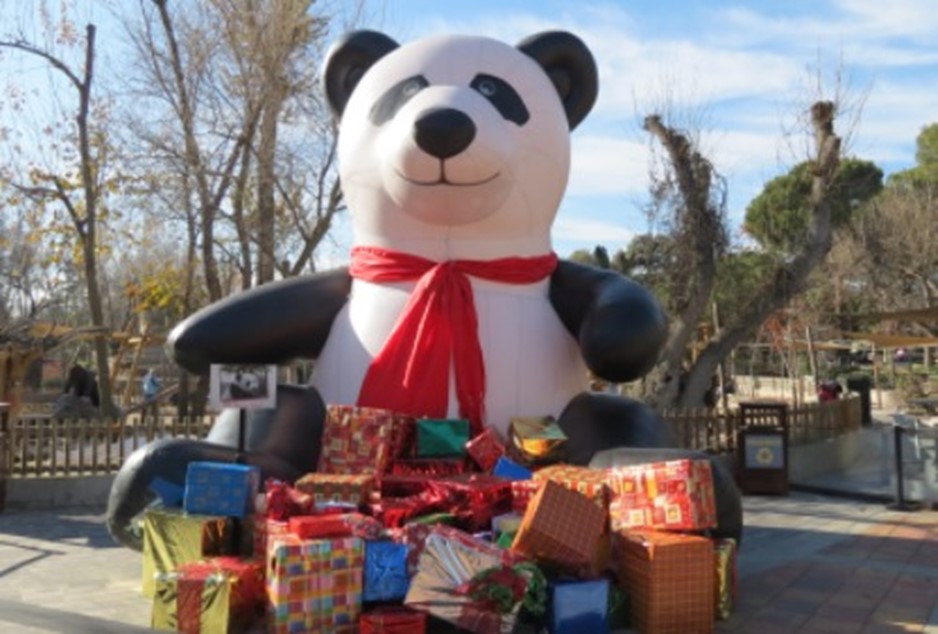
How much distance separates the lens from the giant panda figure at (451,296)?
17.9 ft

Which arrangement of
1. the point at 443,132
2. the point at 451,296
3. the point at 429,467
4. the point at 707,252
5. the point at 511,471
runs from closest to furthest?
the point at 511,471, the point at 443,132, the point at 429,467, the point at 451,296, the point at 707,252

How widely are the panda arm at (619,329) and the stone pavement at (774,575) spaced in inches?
57.5

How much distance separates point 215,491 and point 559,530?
173 centimetres

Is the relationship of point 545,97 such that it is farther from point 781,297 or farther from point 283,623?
point 781,297

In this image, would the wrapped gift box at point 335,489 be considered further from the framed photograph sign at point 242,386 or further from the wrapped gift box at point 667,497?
the wrapped gift box at point 667,497

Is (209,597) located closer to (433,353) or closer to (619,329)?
(433,353)

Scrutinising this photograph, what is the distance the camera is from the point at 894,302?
1256 inches

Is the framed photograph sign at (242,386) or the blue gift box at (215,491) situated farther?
the framed photograph sign at (242,386)

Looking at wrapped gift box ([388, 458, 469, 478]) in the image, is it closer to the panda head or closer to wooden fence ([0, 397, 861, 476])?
the panda head

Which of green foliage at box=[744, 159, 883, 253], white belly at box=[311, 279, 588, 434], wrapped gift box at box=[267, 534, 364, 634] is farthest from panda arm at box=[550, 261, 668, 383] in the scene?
green foliage at box=[744, 159, 883, 253]

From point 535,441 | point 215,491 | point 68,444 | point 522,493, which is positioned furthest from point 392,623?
point 68,444

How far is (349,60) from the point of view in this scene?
632 cm

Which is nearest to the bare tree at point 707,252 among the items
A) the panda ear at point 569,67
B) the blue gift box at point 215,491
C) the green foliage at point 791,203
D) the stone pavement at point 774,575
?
the stone pavement at point 774,575

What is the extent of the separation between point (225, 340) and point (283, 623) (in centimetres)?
224
